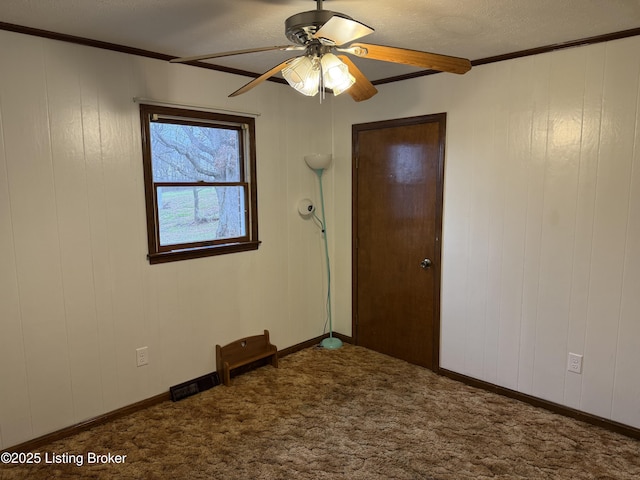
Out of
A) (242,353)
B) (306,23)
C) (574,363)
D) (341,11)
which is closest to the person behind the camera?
(306,23)

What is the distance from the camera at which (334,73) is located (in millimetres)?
1852

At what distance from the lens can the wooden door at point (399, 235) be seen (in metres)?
3.36

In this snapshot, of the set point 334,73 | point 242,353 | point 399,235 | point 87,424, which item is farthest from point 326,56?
point 87,424

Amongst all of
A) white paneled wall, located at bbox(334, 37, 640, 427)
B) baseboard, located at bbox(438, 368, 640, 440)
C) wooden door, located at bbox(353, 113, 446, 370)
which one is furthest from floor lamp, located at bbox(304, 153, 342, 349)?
baseboard, located at bbox(438, 368, 640, 440)

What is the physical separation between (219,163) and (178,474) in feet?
6.71

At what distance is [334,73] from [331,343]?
2723 mm

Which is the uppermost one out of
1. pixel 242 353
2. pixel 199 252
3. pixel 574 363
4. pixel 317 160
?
pixel 317 160

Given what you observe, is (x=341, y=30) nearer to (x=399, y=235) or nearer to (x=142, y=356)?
(x=399, y=235)

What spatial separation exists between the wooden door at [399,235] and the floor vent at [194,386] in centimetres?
139

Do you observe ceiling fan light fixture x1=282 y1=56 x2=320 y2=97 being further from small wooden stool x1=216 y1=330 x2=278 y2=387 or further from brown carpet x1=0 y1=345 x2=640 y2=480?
small wooden stool x1=216 y1=330 x2=278 y2=387

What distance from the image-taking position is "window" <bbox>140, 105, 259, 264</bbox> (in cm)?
289

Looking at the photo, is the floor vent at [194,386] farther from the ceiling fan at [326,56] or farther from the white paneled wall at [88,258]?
the ceiling fan at [326,56]

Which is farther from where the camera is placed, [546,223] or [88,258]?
[546,223]

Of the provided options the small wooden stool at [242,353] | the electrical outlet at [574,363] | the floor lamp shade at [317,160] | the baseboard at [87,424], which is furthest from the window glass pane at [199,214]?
the electrical outlet at [574,363]
